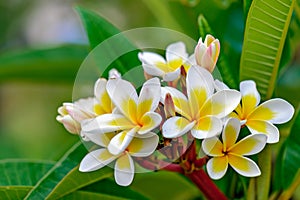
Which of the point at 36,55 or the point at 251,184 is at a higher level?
the point at 36,55

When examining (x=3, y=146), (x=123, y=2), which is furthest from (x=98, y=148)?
(x=123, y=2)

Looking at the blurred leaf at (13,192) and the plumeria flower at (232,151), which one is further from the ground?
the plumeria flower at (232,151)

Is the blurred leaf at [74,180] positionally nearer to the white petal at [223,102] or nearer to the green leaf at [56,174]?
the green leaf at [56,174]

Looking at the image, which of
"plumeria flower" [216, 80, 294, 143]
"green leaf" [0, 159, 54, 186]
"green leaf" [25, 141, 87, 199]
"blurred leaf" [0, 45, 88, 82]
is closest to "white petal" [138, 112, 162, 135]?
"plumeria flower" [216, 80, 294, 143]

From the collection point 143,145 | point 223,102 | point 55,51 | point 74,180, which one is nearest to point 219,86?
point 223,102

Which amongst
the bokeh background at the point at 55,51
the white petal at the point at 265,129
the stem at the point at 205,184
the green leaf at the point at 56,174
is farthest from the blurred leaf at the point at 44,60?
the white petal at the point at 265,129

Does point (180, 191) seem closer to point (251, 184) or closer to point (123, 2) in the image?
point (251, 184)

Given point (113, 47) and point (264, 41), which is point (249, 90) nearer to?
point (264, 41)
